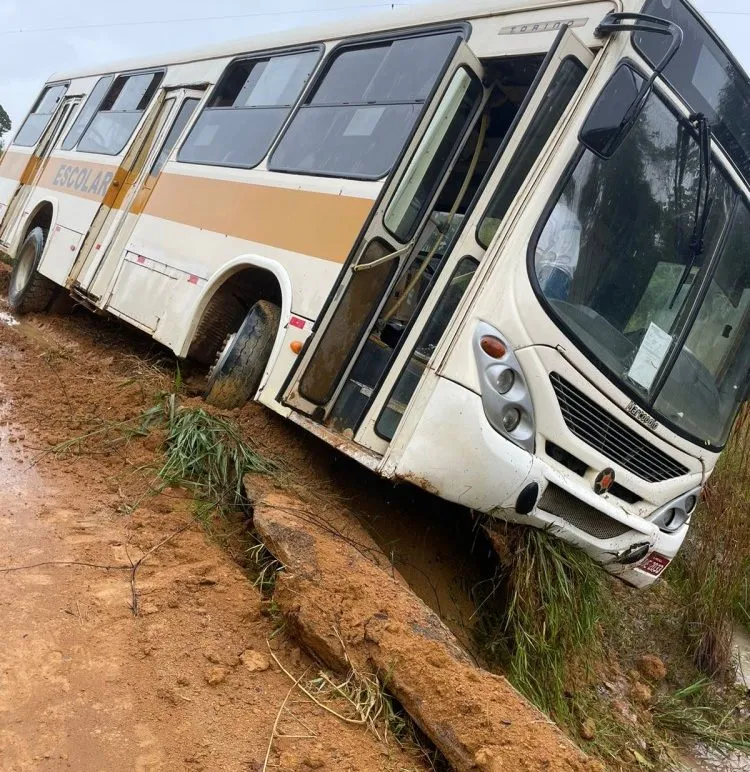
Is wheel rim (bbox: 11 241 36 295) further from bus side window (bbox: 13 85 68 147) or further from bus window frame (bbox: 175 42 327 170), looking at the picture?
bus window frame (bbox: 175 42 327 170)

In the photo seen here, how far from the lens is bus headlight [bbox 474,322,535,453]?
143 inches

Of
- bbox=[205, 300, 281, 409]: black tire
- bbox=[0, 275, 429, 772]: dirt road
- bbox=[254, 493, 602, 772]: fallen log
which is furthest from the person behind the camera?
bbox=[205, 300, 281, 409]: black tire

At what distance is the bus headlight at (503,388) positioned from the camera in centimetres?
363

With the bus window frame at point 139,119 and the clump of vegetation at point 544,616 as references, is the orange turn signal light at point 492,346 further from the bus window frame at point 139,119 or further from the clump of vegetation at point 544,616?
the bus window frame at point 139,119

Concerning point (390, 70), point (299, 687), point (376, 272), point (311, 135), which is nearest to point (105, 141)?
point (311, 135)

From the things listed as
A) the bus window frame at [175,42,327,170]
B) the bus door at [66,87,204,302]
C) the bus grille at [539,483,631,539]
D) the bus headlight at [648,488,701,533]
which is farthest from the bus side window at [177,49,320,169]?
the bus headlight at [648,488,701,533]

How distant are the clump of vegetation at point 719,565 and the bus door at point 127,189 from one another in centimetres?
518

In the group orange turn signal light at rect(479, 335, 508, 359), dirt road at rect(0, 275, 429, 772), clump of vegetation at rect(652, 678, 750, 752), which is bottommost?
dirt road at rect(0, 275, 429, 772)

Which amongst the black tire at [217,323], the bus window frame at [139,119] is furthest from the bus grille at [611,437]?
the bus window frame at [139,119]

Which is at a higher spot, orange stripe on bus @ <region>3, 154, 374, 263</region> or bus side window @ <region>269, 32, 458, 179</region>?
bus side window @ <region>269, 32, 458, 179</region>

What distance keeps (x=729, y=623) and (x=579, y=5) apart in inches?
154

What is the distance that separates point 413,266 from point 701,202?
1593 millimetres

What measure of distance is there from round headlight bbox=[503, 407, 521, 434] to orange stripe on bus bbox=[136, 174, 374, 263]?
1.37 meters

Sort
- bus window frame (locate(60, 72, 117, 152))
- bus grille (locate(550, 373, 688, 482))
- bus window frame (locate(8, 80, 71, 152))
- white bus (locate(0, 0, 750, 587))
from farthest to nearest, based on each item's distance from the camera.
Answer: bus window frame (locate(8, 80, 71, 152))
bus window frame (locate(60, 72, 117, 152))
bus grille (locate(550, 373, 688, 482))
white bus (locate(0, 0, 750, 587))
